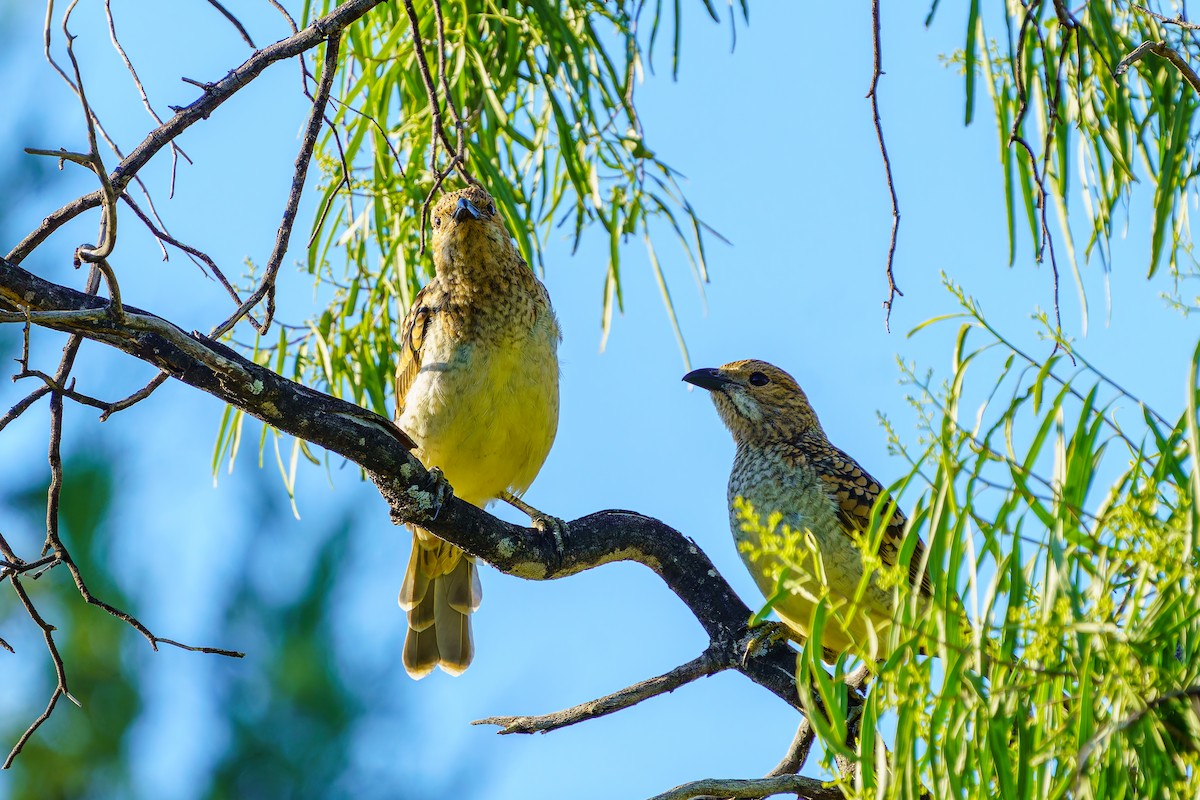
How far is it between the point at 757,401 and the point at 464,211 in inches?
52.7

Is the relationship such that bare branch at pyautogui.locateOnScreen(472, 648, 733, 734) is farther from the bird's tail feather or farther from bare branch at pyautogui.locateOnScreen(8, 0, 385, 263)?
the bird's tail feather

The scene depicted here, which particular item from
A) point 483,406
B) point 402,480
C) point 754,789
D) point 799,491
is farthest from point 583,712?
point 799,491

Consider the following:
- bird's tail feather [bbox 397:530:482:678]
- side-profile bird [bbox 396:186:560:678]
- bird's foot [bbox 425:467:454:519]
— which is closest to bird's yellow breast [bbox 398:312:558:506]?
side-profile bird [bbox 396:186:560:678]

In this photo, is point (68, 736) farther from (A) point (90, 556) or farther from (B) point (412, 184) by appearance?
(B) point (412, 184)

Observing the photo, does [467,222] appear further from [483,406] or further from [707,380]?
[707,380]

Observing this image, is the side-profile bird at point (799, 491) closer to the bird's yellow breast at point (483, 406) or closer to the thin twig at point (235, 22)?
the bird's yellow breast at point (483, 406)

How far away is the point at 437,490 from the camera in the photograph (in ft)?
10.5

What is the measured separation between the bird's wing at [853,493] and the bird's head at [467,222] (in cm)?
129

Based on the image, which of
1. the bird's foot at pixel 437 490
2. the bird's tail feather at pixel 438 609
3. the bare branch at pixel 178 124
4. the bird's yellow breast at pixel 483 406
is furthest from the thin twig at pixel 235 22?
the bird's tail feather at pixel 438 609

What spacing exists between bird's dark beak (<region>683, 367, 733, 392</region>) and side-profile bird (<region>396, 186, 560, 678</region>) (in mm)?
865

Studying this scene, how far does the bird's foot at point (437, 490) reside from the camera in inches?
124

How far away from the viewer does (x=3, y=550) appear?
2.69 metres

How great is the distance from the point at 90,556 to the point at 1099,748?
960 cm

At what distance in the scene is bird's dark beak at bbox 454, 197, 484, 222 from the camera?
15.3ft
